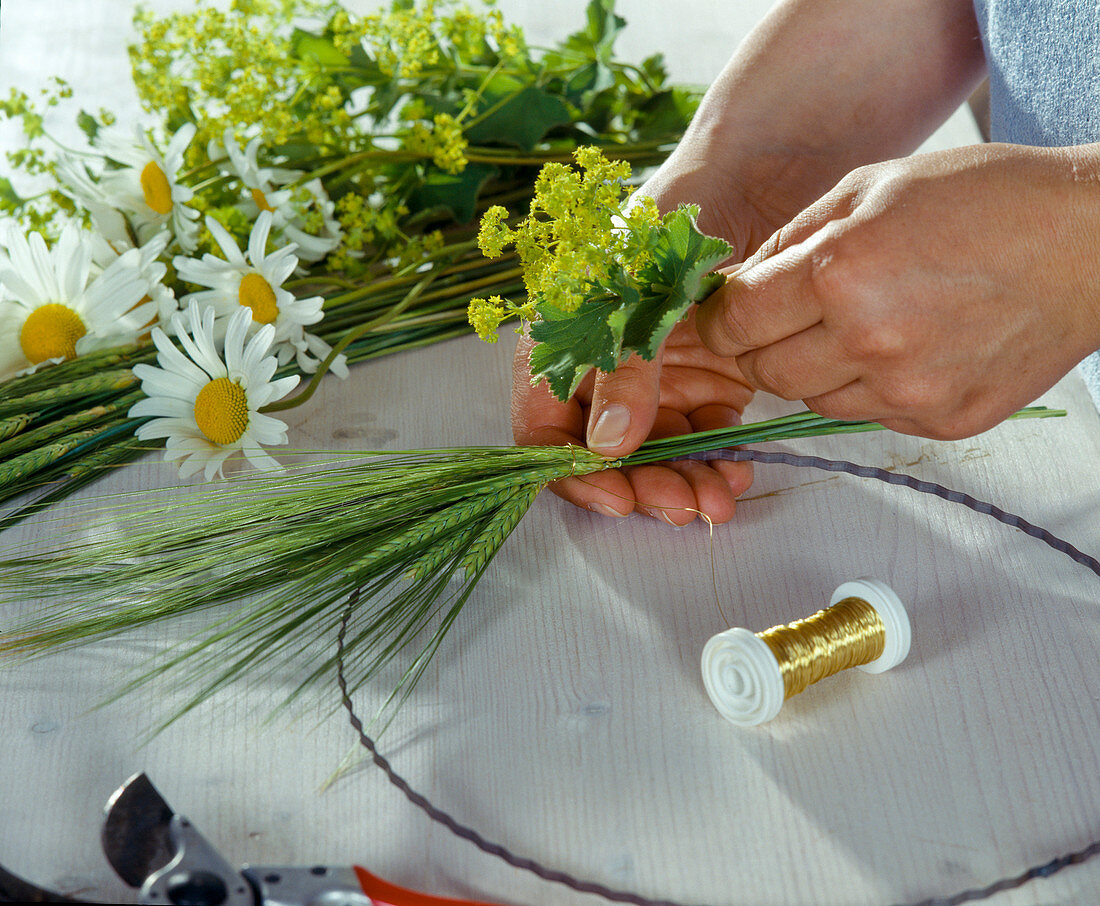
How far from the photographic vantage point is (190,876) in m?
0.50

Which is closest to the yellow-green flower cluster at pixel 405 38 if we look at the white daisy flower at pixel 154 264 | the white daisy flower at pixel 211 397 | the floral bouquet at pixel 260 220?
the floral bouquet at pixel 260 220

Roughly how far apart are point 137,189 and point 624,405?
1.81ft

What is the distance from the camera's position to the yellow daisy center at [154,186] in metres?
0.96

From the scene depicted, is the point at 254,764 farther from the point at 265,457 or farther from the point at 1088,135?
the point at 1088,135

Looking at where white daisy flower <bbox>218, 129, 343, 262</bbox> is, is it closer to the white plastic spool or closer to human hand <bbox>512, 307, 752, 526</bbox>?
human hand <bbox>512, 307, 752, 526</bbox>

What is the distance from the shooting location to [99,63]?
1548 millimetres

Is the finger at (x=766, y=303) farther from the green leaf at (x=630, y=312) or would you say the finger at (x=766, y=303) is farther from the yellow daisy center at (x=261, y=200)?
the yellow daisy center at (x=261, y=200)

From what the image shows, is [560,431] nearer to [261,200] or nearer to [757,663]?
[757,663]

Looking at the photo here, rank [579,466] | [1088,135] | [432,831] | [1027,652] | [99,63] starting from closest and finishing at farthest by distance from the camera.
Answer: [432,831] → [1027,652] → [579,466] → [1088,135] → [99,63]

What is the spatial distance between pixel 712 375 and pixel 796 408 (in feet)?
0.30

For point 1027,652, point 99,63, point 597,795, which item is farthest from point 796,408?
point 99,63

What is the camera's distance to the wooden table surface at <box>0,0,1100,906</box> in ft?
1.86

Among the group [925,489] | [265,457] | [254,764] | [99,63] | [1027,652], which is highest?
[99,63]

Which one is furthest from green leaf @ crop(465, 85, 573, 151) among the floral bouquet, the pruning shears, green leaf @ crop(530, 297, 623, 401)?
the pruning shears
